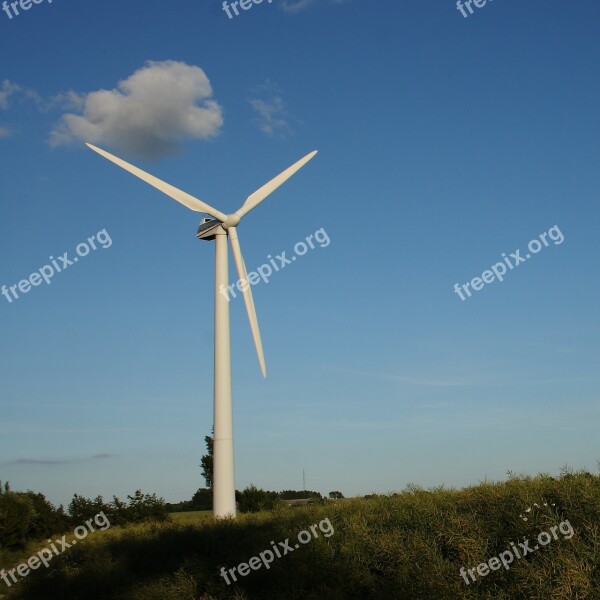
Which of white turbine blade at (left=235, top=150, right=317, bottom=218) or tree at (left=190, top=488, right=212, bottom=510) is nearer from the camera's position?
white turbine blade at (left=235, top=150, right=317, bottom=218)

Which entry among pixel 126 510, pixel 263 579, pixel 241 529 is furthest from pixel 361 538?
pixel 126 510

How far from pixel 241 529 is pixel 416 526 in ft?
21.9

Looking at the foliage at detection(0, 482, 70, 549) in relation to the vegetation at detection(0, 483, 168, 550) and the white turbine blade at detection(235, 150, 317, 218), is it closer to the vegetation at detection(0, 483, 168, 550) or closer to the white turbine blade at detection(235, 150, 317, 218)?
the vegetation at detection(0, 483, 168, 550)

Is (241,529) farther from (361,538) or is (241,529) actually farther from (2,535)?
(2,535)

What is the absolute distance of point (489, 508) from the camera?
19.7 metres

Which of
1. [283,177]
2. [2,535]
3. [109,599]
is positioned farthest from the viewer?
[2,535]
